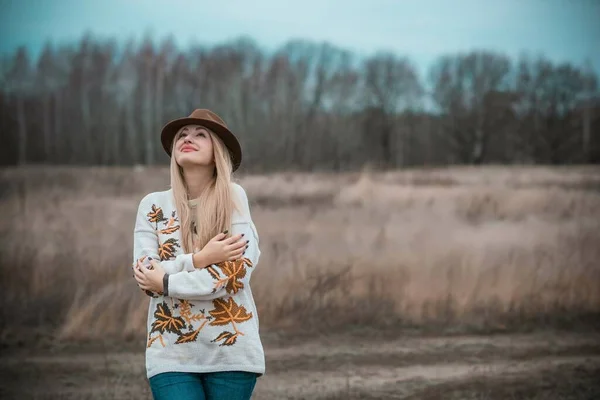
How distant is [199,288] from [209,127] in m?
0.53

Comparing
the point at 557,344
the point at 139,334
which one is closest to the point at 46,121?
the point at 139,334

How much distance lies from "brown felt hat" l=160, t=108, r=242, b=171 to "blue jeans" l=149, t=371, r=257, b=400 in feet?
2.22

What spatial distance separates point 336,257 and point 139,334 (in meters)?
2.42

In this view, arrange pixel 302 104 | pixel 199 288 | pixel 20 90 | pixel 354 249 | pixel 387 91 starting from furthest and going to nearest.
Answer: pixel 302 104, pixel 387 91, pixel 20 90, pixel 354 249, pixel 199 288

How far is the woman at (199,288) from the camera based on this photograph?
2193mm

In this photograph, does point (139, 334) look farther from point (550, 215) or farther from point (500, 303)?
point (550, 215)

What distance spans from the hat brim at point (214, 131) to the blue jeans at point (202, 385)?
676 mm

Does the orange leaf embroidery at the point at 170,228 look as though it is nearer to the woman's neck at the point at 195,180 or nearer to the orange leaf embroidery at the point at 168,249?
the orange leaf embroidery at the point at 168,249

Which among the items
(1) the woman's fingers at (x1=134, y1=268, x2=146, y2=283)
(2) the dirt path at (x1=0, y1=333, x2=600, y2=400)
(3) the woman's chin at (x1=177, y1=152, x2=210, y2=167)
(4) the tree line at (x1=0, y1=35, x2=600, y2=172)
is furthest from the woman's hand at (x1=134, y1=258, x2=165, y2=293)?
(4) the tree line at (x1=0, y1=35, x2=600, y2=172)

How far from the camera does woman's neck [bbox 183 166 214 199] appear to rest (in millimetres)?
2393

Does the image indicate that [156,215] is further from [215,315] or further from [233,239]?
[215,315]

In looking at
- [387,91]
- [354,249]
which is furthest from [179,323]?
[387,91]

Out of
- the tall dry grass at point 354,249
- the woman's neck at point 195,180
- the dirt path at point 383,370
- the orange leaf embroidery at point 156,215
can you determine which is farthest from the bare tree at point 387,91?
the orange leaf embroidery at point 156,215

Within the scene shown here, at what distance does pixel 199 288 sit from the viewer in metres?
2.16
